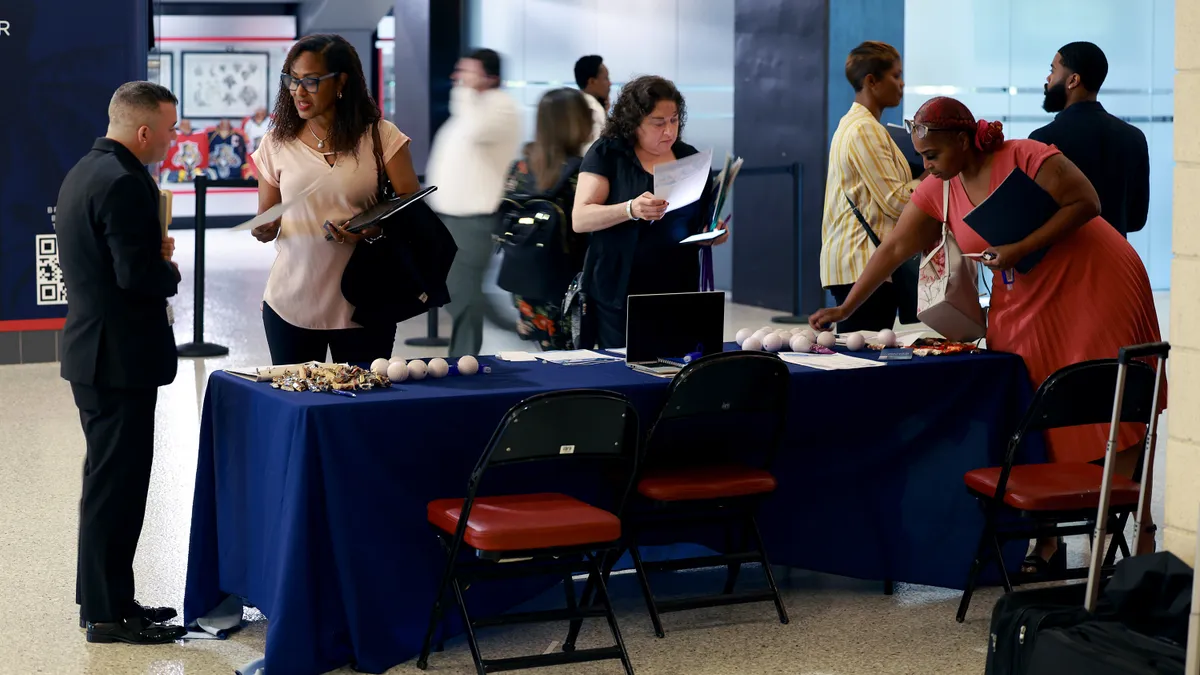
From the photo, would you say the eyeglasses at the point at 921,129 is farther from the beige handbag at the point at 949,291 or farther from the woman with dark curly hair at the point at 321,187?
the woman with dark curly hair at the point at 321,187

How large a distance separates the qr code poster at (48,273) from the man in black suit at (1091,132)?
562 centimetres

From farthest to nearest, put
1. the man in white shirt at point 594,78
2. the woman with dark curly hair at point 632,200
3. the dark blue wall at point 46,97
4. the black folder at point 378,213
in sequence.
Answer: the dark blue wall at point 46,97 → the man in white shirt at point 594,78 → the woman with dark curly hair at point 632,200 → the black folder at point 378,213

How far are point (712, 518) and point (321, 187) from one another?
1.46 m

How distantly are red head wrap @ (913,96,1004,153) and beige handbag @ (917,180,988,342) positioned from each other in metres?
0.21

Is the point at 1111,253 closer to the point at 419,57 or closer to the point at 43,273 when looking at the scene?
the point at 43,273

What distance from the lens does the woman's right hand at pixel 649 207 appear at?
4465 mm

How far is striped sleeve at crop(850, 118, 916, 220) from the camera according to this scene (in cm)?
527

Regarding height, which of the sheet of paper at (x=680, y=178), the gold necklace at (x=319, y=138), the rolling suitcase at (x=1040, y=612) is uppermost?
the gold necklace at (x=319, y=138)

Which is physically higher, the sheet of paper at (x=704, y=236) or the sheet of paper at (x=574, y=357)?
the sheet of paper at (x=704, y=236)

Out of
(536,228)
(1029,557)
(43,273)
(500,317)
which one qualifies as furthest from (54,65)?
(1029,557)

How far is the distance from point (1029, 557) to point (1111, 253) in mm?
1021

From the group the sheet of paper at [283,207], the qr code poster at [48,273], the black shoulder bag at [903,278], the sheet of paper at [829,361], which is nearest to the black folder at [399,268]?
the sheet of paper at [283,207]

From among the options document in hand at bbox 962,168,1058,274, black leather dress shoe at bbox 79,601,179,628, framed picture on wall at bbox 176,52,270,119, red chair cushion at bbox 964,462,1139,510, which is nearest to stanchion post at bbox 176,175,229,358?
black leather dress shoe at bbox 79,601,179,628

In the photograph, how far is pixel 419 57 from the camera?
11469mm
